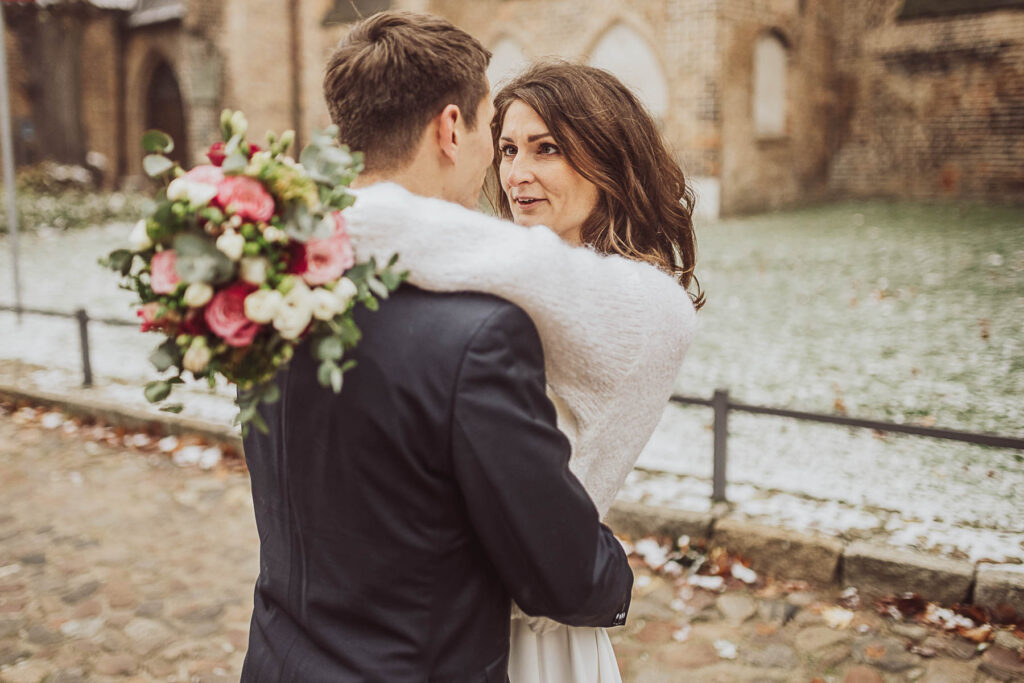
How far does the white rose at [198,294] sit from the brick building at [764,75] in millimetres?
14527

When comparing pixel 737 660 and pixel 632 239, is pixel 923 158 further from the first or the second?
pixel 632 239

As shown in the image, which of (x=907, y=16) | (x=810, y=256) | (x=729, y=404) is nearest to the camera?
(x=729, y=404)

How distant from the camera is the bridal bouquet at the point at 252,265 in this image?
1.12m

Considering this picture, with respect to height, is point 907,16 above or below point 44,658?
above

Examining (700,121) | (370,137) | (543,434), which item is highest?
(700,121)

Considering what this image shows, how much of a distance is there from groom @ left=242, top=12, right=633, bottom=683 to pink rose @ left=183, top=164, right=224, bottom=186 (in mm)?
249

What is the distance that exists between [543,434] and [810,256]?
440 inches

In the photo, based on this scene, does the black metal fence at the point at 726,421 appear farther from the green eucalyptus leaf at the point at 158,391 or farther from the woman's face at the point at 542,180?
A: the green eucalyptus leaf at the point at 158,391

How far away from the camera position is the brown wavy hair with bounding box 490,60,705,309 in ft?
7.13

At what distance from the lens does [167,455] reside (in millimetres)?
5961

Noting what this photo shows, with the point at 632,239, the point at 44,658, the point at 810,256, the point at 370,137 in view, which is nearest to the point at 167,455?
the point at 44,658

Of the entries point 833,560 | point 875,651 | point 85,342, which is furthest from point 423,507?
point 85,342

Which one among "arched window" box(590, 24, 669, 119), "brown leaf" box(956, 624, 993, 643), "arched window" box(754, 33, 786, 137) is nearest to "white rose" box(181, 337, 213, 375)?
"brown leaf" box(956, 624, 993, 643)

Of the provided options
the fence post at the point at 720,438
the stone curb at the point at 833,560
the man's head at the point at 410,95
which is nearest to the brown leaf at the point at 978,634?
the stone curb at the point at 833,560
